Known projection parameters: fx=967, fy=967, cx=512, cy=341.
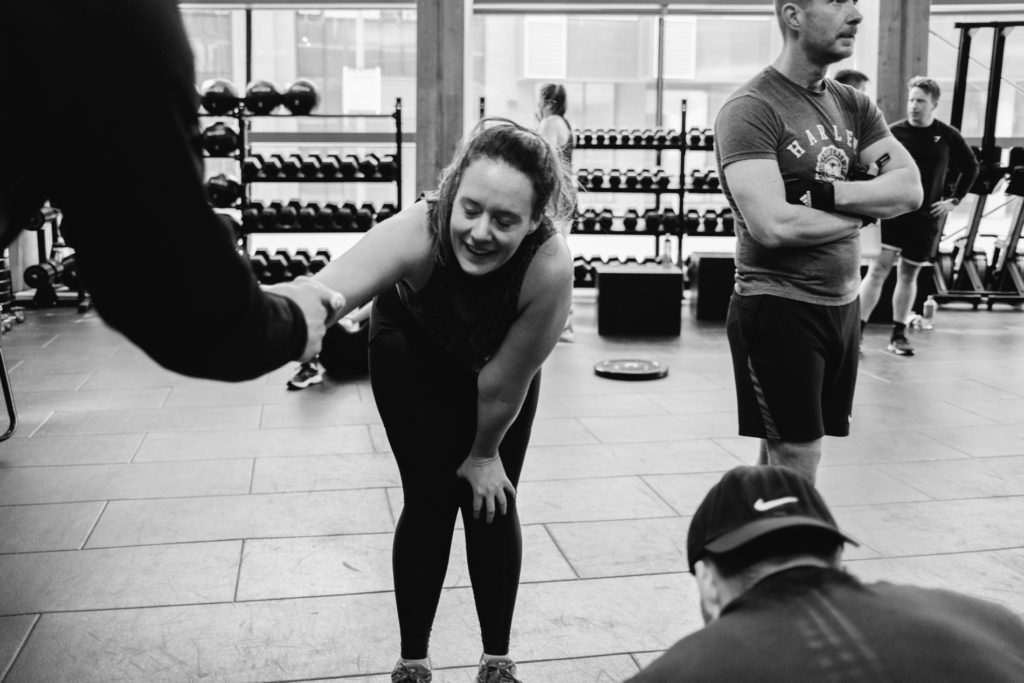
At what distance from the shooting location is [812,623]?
830mm

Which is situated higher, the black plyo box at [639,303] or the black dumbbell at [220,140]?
the black dumbbell at [220,140]

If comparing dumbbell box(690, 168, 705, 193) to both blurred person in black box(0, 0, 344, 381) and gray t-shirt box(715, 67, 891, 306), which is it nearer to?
gray t-shirt box(715, 67, 891, 306)

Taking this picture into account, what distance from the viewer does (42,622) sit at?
2338 mm

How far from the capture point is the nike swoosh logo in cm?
96

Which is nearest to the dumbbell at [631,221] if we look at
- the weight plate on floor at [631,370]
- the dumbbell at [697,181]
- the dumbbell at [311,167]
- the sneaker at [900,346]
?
the dumbbell at [697,181]

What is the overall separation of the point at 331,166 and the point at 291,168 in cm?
33

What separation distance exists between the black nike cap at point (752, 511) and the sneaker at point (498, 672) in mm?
1083

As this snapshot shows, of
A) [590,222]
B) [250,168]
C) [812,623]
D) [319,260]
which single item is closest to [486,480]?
[812,623]

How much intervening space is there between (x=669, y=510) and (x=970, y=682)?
2372 millimetres

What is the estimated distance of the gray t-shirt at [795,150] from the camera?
84.1 inches

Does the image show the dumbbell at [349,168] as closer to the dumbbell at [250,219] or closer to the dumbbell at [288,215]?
the dumbbell at [288,215]

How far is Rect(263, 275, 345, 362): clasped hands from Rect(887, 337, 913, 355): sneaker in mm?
5284

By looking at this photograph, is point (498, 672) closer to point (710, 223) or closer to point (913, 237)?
point (913, 237)

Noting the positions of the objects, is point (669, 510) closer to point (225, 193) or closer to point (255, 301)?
point (255, 301)
